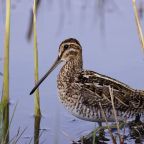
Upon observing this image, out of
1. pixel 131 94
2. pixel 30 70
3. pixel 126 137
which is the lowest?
pixel 126 137

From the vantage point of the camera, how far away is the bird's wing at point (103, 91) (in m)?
5.68

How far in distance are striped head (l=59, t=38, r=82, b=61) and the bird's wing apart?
392 millimetres

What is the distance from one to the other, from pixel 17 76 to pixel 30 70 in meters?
0.17

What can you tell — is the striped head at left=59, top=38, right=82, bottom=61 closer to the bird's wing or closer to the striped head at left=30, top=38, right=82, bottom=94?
the striped head at left=30, top=38, right=82, bottom=94

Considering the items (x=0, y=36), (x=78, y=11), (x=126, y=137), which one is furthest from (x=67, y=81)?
(x=78, y=11)

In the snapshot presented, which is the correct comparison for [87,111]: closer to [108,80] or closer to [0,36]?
[108,80]

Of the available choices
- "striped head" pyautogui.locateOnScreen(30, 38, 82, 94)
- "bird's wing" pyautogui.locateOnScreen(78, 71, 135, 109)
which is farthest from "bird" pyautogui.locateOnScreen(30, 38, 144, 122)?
"striped head" pyautogui.locateOnScreen(30, 38, 82, 94)

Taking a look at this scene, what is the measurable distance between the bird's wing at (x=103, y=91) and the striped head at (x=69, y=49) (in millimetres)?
392

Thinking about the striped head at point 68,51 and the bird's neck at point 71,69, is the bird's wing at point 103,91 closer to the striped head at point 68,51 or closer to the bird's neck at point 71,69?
the bird's neck at point 71,69

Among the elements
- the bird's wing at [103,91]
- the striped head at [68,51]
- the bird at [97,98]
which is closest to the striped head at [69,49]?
the striped head at [68,51]

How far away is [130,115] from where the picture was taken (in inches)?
224

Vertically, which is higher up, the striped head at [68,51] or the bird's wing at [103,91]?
the striped head at [68,51]

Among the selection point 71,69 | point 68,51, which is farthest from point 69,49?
point 71,69

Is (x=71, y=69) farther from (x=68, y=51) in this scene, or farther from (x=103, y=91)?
(x=103, y=91)
